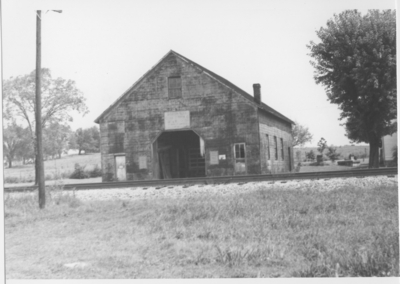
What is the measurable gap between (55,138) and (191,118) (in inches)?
253

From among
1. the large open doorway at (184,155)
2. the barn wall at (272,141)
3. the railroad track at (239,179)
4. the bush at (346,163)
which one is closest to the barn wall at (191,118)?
the barn wall at (272,141)

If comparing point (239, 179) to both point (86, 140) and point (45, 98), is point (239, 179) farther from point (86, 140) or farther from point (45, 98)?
point (86, 140)

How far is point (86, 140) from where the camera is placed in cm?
2000

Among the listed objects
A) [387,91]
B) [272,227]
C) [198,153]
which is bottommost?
[272,227]

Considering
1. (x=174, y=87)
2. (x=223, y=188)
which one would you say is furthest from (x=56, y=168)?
(x=174, y=87)

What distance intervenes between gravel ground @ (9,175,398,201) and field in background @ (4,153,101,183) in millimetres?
915

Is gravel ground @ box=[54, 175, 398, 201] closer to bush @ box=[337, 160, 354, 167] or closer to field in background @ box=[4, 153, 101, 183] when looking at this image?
field in background @ box=[4, 153, 101, 183]

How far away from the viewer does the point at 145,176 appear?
63.5ft

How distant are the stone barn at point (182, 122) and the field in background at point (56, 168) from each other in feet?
6.38

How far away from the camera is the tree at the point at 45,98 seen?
12062mm

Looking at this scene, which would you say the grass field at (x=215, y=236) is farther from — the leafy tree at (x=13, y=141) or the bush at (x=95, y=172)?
the bush at (x=95, y=172)
